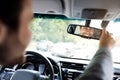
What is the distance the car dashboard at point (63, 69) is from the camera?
2771mm

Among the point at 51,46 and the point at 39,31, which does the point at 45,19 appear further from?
the point at 51,46

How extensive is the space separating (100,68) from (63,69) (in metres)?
1.63

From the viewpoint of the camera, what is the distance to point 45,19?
9.27 feet

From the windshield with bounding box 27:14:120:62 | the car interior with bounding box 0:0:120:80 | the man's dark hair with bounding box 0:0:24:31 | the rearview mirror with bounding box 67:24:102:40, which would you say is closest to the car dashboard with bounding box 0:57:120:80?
the car interior with bounding box 0:0:120:80

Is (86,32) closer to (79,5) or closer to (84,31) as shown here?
(84,31)

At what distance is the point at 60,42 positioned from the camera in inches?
125

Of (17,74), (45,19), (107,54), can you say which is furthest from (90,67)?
(45,19)

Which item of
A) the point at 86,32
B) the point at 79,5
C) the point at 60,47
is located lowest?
the point at 60,47

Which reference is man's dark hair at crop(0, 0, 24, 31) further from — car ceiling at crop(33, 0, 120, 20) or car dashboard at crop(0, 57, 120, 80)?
car dashboard at crop(0, 57, 120, 80)

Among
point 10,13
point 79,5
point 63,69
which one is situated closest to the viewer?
point 10,13

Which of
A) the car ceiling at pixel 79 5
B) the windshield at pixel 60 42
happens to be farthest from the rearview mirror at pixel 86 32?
the windshield at pixel 60 42

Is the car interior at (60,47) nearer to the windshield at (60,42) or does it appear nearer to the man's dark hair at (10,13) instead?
→ the windshield at (60,42)

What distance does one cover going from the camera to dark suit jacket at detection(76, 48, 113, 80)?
1378 mm

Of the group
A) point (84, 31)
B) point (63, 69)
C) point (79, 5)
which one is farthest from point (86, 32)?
point (63, 69)
